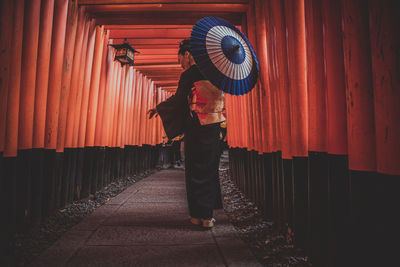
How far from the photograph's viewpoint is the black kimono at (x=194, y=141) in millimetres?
2836

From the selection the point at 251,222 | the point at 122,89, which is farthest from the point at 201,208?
the point at 122,89

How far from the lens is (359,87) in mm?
1191

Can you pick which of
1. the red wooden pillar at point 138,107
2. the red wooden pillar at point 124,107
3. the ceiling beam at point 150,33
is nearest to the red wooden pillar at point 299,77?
the ceiling beam at point 150,33

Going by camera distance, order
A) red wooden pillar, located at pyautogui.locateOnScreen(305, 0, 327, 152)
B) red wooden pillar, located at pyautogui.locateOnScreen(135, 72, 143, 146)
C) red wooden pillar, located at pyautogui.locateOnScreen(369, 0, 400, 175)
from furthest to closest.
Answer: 1. red wooden pillar, located at pyautogui.locateOnScreen(135, 72, 143, 146)
2. red wooden pillar, located at pyautogui.locateOnScreen(305, 0, 327, 152)
3. red wooden pillar, located at pyautogui.locateOnScreen(369, 0, 400, 175)

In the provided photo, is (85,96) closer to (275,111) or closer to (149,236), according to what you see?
(149,236)

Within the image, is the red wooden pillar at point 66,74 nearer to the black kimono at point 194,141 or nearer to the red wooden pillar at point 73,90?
the red wooden pillar at point 73,90

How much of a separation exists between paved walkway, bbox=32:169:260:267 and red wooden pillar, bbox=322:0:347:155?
112cm

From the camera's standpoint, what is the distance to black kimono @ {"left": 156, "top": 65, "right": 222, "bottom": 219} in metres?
2.84

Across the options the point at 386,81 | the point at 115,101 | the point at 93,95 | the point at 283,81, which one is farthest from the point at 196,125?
the point at 115,101

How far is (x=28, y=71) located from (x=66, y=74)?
916 millimetres

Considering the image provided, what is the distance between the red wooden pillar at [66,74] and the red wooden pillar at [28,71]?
0.79 metres

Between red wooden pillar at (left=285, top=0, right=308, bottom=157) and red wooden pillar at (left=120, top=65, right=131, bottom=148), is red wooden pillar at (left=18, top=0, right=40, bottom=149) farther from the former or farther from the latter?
red wooden pillar at (left=120, top=65, right=131, bottom=148)

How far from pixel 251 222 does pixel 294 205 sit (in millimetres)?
993

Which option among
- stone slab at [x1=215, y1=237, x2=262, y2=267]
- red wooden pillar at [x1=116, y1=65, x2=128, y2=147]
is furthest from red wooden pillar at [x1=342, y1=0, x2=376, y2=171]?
red wooden pillar at [x1=116, y1=65, x2=128, y2=147]
